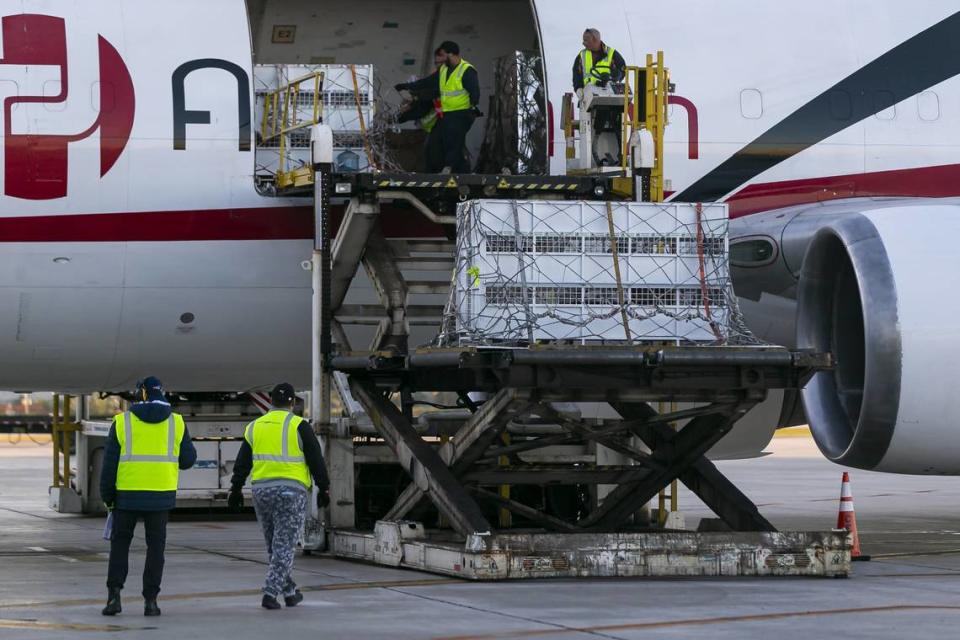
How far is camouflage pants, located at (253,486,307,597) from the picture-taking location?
1023 cm

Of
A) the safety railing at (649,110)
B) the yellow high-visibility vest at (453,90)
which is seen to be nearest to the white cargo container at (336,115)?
the yellow high-visibility vest at (453,90)

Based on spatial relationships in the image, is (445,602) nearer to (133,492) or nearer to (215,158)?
(133,492)

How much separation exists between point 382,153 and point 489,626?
6.34 m

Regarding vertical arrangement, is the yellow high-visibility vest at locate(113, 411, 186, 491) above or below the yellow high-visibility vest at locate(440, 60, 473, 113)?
below

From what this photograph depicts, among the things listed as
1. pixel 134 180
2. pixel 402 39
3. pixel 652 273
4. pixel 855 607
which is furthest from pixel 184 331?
pixel 855 607

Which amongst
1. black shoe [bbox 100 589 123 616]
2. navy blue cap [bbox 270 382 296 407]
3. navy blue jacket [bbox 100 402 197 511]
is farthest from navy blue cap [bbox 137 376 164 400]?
black shoe [bbox 100 589 123 616]

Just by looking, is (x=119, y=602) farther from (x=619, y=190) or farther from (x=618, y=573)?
(x=619, y=190)

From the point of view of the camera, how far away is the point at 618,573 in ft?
38.6

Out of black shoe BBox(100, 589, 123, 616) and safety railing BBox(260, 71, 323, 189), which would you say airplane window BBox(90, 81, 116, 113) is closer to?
safety railing BBox(260, 71, 323, 189)

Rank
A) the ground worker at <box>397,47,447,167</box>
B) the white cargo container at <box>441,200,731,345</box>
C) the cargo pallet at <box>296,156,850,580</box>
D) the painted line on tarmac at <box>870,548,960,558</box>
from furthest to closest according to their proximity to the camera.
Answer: the painted line on tarmac at <box>870,548,960,558</box> < the ground worker at <box>397,47,447,167</box> < the white cargo container at <box>441,200,731,345</box> < the cargo pallet at <box>296,156,850,580</box>

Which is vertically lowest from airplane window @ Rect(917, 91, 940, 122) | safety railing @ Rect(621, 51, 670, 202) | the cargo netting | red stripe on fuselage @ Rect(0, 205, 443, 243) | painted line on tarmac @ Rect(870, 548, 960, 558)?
painted line on tarmac @ Rect(870, 548, 960, 558)

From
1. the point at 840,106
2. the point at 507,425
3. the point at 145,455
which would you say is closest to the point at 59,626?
the point at 145,455

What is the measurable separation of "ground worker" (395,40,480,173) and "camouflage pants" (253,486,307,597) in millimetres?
4400

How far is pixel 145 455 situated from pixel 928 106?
8.89 meters
